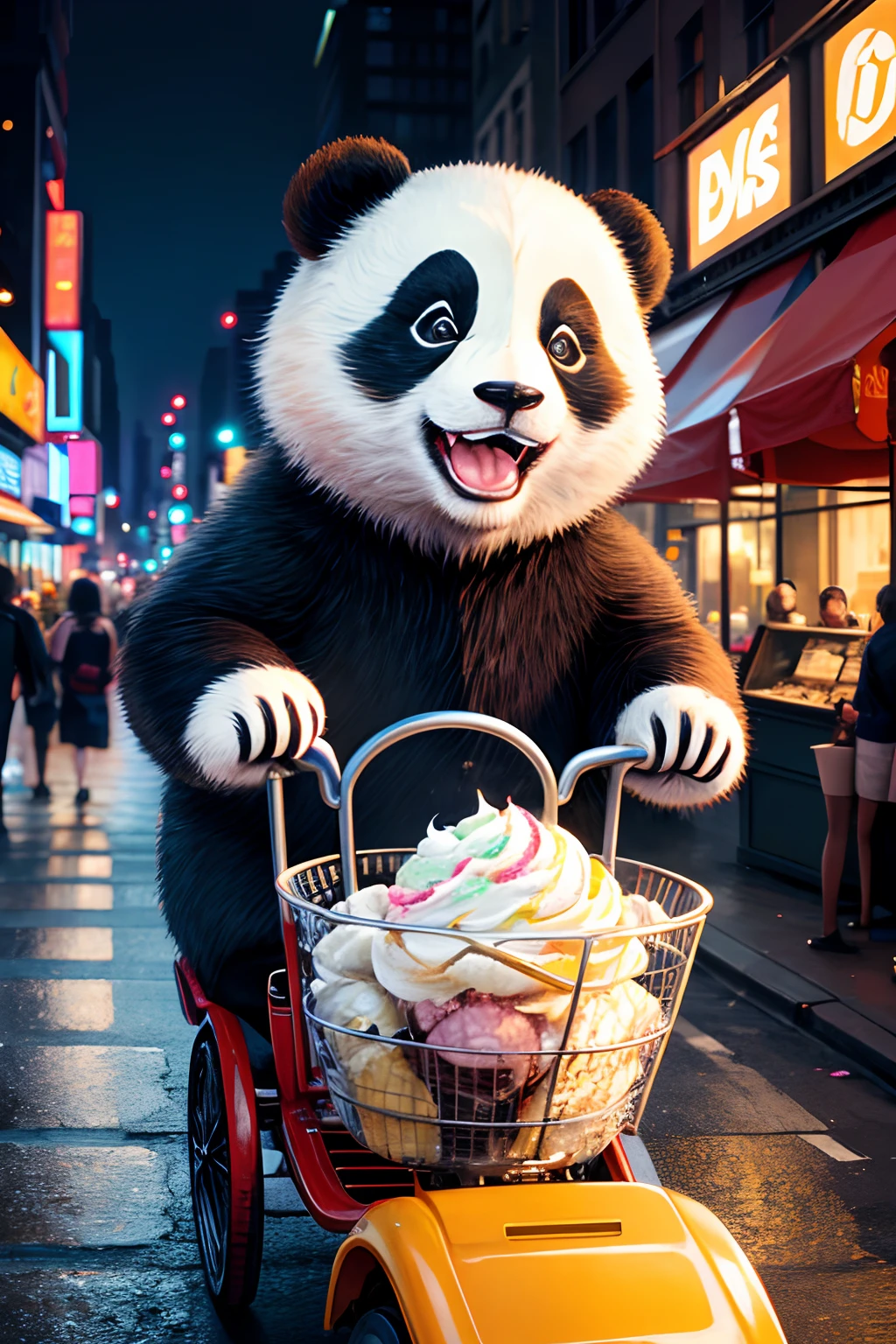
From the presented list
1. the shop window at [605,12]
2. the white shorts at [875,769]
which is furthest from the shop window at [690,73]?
the white shorts at [875,769]

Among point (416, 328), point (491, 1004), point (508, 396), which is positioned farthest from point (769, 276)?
point (491, 1004)

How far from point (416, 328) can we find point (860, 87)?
23.1 feet

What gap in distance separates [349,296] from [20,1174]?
2.64m

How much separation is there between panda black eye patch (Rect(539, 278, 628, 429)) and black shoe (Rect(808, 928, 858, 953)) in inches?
152

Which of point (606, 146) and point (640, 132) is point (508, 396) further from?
point (606, 146)

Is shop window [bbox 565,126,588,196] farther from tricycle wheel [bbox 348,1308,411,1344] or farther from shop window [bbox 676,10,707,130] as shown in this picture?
tricycle wheel [bbox 348,1308,411,1344]

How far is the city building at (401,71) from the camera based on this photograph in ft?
260

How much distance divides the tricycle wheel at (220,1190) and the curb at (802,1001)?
2.69 m

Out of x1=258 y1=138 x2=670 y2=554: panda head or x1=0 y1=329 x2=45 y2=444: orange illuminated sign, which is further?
x1=0 y1=329 x2=45 y2=444: orange illuminated sign

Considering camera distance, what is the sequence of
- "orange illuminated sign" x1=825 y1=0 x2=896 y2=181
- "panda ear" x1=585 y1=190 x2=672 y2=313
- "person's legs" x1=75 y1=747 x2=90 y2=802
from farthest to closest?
"person's legs" x1=75 y1=747 x2=90 y2=802 < "orange illuminated sign" x1=825 y1=0 x2=896 y2=181 < "panda ear" x1=585 y1=190 x2=672 y2=313

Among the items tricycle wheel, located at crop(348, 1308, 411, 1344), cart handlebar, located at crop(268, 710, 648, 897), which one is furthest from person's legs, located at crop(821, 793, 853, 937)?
tricycle wheel, located at crop(348, 1308, 411, 1344)

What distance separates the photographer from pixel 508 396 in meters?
2.62

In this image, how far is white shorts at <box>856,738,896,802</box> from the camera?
19.5 ft

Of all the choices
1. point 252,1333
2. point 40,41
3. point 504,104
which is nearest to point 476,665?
point 252,1333
